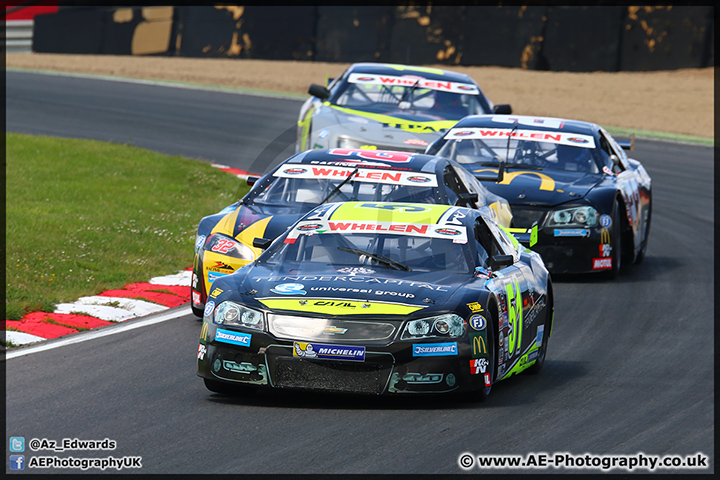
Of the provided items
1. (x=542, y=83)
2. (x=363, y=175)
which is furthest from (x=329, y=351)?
(x=542, y=83)

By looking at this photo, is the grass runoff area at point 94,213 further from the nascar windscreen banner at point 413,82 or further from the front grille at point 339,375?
the front grille at point 339,375

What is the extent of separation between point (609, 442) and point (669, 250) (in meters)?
8.68

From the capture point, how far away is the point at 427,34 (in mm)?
33625

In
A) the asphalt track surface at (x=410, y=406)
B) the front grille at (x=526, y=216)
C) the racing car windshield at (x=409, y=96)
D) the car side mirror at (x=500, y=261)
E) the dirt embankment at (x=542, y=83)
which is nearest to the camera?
the asphalt track surface at (x=410, y=406)

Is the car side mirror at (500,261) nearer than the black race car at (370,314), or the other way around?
the black race car at (370,314)

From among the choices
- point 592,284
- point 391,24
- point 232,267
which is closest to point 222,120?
point 391,24

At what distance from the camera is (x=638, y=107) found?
30453mm

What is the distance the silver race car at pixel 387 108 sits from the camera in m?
14.9

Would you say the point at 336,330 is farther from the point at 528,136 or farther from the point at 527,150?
the point at 528,136

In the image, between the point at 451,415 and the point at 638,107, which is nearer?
the point at 451,415

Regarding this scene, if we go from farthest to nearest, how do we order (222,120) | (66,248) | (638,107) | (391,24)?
1. (391,24)
2. (638,107)
3. (222,120)
4. (66,248)

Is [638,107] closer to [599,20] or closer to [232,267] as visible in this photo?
[599,20]

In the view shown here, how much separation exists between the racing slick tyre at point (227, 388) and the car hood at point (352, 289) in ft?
1.89

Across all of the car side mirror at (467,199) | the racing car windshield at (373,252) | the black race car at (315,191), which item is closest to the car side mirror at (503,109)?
the black race car at (315,191)
